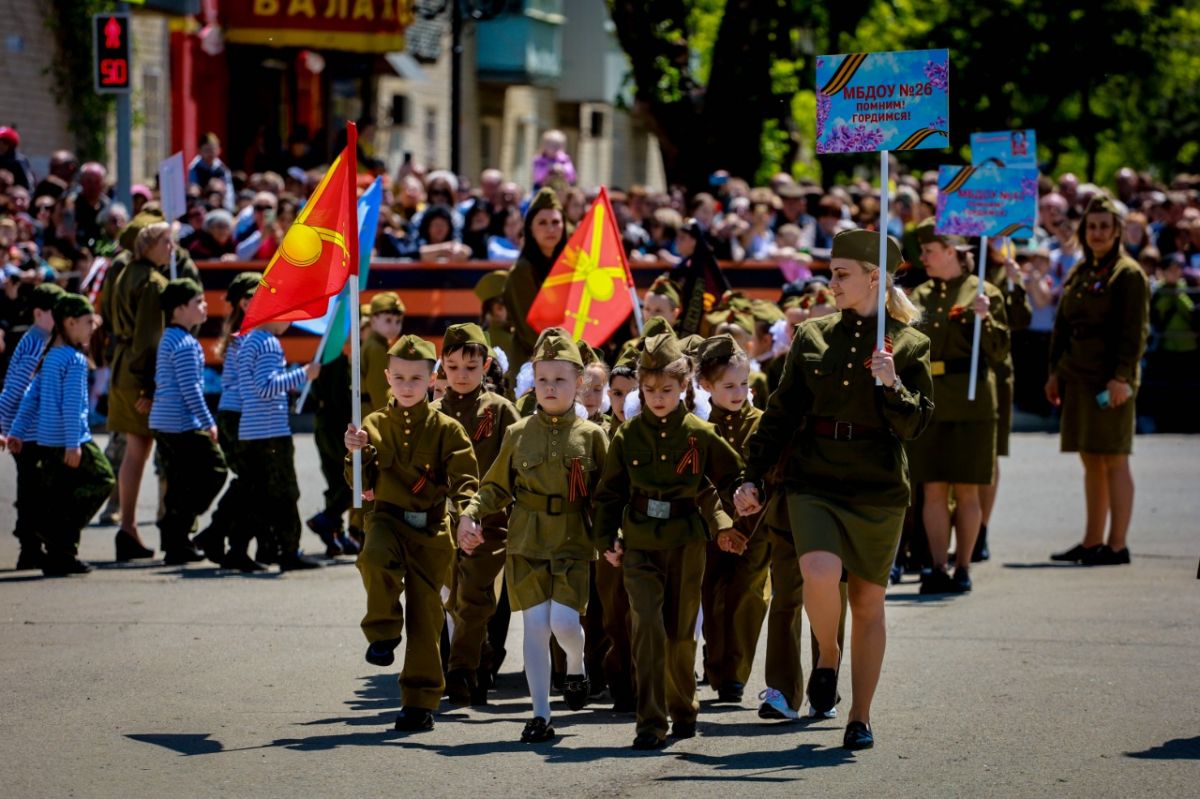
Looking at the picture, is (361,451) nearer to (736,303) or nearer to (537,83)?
(736,303)

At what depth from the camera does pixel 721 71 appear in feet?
78.8

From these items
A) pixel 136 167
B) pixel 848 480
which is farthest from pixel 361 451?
pixel 136 167

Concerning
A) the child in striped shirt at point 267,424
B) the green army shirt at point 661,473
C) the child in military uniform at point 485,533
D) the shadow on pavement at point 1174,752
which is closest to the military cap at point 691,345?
the child in military uniform at point 485,533

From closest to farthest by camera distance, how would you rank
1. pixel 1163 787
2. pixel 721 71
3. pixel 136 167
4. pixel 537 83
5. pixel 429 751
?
1. pixel 1163 787
2. pixel 429 751
3. pixel 721 71
4. pixel 136 167
5. pixel 537 83

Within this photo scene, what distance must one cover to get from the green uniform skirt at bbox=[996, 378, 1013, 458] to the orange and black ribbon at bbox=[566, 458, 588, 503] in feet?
15.3

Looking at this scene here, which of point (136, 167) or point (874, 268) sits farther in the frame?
point (136, 167)

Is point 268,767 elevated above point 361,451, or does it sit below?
below

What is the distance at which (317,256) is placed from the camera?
8617 mm

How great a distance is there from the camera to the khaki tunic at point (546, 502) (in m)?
7.93

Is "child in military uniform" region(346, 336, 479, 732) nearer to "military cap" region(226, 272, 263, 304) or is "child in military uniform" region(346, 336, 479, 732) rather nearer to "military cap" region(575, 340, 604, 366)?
"military cap" region(575, 340, 604, 366)

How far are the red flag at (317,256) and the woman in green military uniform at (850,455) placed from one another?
199cm

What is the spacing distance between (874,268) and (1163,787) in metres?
2.14

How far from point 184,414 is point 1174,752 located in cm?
651

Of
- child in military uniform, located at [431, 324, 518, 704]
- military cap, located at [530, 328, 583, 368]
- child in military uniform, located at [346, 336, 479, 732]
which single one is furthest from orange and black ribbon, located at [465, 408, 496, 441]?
military cap, located at [530, 328, 583, 368]
